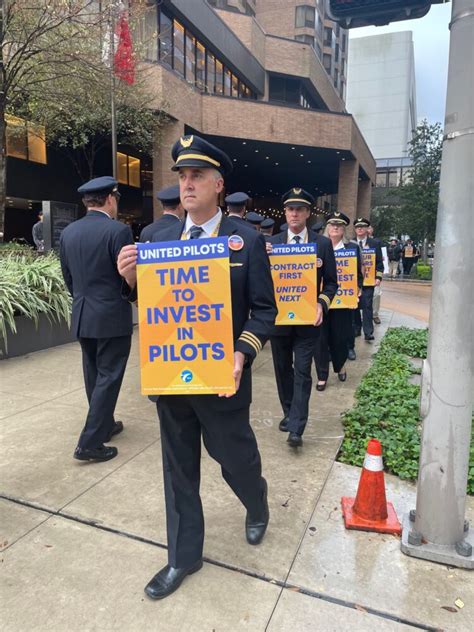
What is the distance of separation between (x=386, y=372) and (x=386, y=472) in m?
2.73

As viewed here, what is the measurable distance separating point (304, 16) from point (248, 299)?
4650 cm

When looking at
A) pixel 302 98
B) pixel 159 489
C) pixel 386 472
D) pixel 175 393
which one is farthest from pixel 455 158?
pixel 302 98

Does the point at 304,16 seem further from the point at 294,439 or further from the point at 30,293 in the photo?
the point at 294,439

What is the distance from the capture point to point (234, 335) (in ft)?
7.34

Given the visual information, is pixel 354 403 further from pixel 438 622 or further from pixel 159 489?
pixel 438 622

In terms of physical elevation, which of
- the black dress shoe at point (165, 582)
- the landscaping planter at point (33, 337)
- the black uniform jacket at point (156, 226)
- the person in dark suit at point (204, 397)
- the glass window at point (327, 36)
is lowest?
the black dress shoe at point (165, 582)

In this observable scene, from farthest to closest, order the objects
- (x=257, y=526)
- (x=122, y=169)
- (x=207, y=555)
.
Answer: (x=122, y=169), (x=257, y=526), (x=207, y=555)

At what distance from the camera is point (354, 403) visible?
504 cm

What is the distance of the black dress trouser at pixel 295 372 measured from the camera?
12.5 ft

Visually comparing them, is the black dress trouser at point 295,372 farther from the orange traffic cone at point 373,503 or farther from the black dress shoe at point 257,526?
the black dress shoe at point 257,526

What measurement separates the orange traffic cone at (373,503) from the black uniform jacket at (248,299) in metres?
1.00

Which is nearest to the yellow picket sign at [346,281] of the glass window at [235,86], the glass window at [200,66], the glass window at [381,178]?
the glass window at [200,66]

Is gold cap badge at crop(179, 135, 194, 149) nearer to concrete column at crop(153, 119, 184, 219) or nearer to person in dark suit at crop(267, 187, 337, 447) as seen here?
person in dark suit at crop(267, 187, 337, 447)

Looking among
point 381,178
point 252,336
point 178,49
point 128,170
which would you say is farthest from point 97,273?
point 381,178
